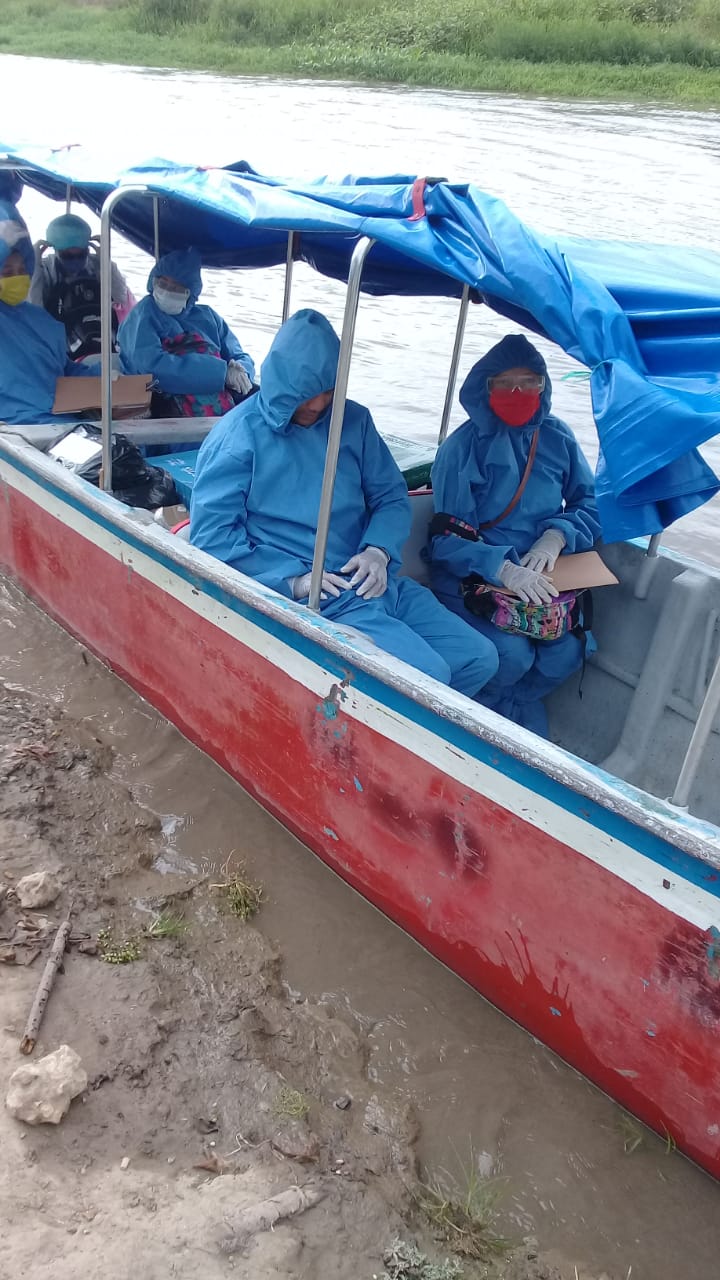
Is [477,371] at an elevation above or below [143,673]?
above

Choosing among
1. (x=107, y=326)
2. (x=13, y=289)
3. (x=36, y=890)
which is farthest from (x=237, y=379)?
(x=36, y=890)

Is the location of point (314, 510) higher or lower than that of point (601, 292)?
lower

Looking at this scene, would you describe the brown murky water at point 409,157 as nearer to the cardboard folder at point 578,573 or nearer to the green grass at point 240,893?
the cardboard folder at point 578,573

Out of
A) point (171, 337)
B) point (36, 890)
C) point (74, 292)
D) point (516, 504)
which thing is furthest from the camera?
point (74, 292)

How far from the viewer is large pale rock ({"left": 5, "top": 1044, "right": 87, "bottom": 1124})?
8.57 feet

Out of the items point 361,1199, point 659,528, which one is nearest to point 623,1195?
point 361,1199

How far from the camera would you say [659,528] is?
2641 millimetres

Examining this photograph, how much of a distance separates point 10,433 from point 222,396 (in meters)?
1.33

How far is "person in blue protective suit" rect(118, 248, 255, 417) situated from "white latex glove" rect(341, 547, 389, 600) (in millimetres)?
2380

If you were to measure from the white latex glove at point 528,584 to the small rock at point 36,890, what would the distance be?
1.95 m

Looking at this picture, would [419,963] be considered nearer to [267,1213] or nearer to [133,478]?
[267,1213]

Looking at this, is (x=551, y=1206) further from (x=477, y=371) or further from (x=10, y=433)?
(x=10, y=433)

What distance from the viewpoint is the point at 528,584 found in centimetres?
387

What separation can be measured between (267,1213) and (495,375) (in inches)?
112
